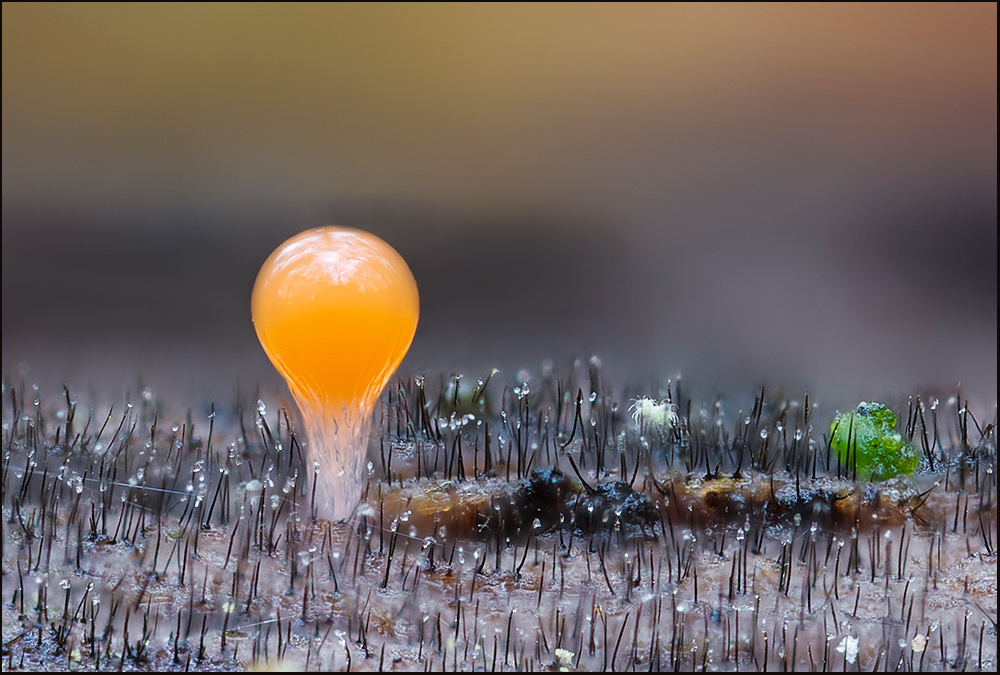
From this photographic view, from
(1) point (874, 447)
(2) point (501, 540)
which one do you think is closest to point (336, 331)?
(2) point (501, 540)

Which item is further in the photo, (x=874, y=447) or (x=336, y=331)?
(x=874, y=447)

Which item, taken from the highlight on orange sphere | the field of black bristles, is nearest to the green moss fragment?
the field of black bristles

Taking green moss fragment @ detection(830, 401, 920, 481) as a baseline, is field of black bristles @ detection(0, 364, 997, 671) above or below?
below

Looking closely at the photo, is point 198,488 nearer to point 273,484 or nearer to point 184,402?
point 273,484

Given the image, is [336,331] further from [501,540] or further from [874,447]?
[874,447]

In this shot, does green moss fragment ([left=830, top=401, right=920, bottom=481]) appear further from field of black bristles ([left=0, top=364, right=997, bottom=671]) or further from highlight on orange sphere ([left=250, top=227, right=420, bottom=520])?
highlight on orange sphere ([left=250, top=227, right=420, bottom=520])

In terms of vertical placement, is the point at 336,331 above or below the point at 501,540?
above

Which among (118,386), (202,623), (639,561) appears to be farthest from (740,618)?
(118,386)
